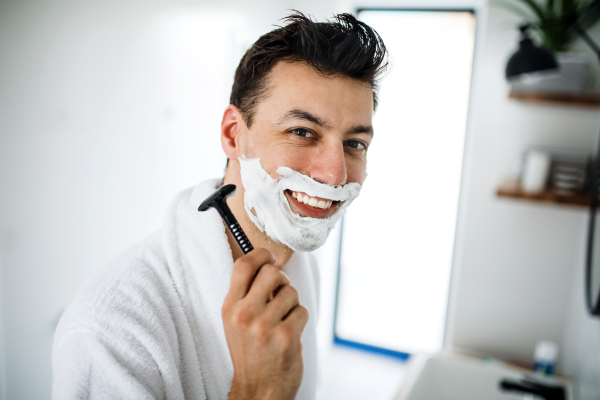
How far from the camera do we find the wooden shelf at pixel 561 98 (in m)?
1.12

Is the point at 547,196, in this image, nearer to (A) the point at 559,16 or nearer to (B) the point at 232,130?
(A) the point at 559,16

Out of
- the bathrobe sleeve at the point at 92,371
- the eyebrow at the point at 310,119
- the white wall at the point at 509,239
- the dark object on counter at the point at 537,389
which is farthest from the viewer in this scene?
the white wall at the point at 509,239

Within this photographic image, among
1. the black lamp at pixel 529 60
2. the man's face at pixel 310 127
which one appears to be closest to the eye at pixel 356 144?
the man's face at pixel 310 127

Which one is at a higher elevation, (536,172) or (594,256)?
(536,172)

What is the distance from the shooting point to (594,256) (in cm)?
103

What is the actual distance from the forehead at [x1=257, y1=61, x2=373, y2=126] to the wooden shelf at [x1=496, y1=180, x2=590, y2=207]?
0.80 m

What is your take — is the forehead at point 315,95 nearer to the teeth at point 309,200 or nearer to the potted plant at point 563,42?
the teeth at point 309,200

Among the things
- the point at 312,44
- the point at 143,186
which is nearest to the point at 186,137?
the point at 143,186

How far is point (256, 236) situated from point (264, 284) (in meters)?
0.21

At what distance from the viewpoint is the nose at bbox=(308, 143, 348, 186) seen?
0.59 meters

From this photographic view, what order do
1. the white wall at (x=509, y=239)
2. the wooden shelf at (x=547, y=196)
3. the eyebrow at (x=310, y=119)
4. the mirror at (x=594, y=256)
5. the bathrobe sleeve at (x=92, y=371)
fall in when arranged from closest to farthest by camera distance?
the bathrobe sleeve at (x=92, y=371), the eyebrow at (x=310, y=119), the mirror at (x=594, y=256), the wooden shelf at (x=547, y=196), the white wall at (x=509, y=239)

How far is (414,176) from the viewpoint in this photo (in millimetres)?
1585

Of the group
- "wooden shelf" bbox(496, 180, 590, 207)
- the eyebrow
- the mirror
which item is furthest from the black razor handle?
"wooden shelf" bbox(496, 180, 590, 207)

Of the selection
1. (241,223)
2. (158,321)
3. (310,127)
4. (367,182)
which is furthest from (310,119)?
(367,182)
